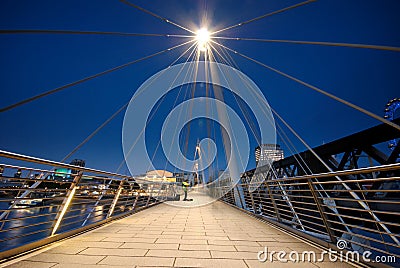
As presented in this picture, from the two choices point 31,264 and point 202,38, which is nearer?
point 31,264

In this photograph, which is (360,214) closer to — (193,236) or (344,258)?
(344,258)

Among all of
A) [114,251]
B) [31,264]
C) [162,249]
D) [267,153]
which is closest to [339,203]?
[267,153]

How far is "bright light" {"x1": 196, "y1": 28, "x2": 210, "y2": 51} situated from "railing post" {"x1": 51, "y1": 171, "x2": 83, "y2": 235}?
7788mm

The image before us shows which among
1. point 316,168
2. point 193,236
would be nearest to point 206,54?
point 316,168

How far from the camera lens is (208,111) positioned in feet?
47.0

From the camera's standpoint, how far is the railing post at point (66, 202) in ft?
10.2

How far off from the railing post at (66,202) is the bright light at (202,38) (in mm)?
7788

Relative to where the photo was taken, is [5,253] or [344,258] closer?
[5,253]

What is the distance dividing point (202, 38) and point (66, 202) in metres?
8.69

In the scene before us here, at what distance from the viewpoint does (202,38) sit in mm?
9555

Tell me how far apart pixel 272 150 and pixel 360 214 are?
62.1m

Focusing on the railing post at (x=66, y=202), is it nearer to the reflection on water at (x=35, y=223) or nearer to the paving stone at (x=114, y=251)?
the reflection on water at (x=35, y=223)

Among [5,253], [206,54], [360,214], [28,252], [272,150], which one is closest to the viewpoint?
[5,253]

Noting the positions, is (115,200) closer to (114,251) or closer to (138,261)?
(114,251)
